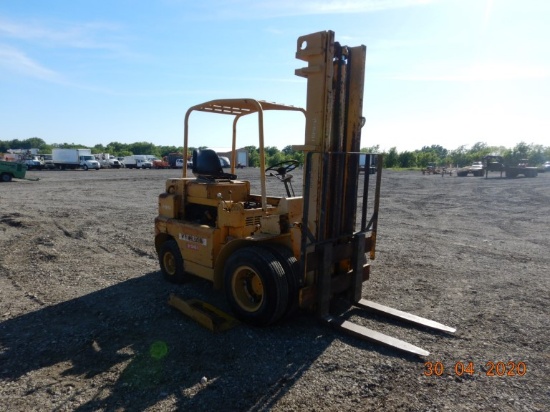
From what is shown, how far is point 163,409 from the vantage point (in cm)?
322

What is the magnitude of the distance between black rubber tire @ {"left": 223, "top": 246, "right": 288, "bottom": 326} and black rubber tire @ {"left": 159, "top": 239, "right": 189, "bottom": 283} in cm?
140

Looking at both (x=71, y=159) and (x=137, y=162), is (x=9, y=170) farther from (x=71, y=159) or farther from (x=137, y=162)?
(x=137, y=162)

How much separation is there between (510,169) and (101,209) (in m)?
37.0

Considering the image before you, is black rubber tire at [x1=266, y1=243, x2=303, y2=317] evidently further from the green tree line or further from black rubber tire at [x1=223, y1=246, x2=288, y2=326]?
the green tree line

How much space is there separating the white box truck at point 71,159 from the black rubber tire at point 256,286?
47.7m

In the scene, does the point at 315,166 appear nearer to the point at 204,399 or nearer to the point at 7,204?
the point at 204,399

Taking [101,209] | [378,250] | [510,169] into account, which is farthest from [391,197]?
[510,169]

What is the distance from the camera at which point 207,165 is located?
20.0 ft

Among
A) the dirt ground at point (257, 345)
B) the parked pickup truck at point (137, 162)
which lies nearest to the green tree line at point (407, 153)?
the parked pickup truck at point (137, 162)

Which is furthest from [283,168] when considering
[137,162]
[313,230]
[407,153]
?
[407,153]

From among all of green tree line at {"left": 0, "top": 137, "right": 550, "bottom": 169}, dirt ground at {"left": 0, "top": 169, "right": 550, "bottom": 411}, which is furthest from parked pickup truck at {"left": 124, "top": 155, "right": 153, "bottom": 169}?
dirt ground at {"left": 0, "top": 169, "right": 550, "bottom": 411}

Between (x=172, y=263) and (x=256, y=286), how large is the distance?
2.00 meters

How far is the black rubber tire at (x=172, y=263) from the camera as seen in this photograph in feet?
19.7

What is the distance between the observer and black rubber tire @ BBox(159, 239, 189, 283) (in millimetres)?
5990
